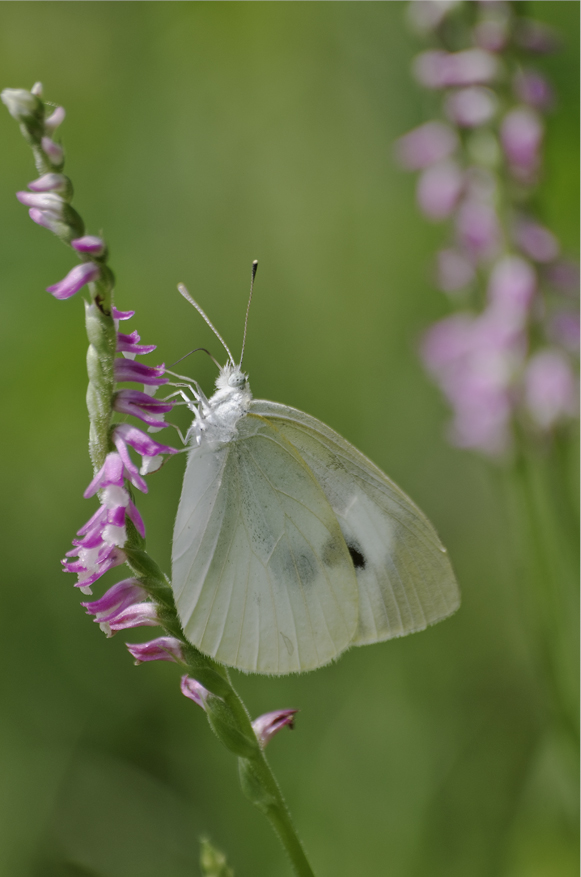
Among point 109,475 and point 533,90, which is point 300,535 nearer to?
point 109,475

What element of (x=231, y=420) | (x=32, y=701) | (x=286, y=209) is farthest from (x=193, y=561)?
(x=286, y=209)

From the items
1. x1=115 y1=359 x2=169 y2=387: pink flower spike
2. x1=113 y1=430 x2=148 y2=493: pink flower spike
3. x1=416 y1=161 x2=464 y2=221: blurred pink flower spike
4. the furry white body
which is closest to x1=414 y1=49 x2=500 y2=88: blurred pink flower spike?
x1=416 y1=161 x2=464 y2=221: blurred pink flower spike

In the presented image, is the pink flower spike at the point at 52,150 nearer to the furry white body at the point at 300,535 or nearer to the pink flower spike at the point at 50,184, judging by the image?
the pink flower spike at the point at 50,184

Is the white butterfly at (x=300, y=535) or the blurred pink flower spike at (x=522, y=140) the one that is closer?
the white butterfly at (x=300, y=535)

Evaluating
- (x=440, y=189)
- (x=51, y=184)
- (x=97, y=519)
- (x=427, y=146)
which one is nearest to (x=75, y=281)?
(x=51, y=184)

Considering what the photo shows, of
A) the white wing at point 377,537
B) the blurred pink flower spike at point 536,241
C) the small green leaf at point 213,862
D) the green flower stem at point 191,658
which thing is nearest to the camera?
the small green leaf at point 213,862

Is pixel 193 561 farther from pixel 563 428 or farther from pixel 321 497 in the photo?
pixel 563 428

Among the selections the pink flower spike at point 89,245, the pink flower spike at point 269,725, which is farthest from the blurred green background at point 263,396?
the pink flower spike at point 89,245
